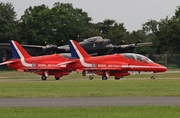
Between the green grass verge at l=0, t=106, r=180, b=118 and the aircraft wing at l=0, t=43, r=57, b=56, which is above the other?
the aircraft wing at l=0, t=43, r=57, b=56

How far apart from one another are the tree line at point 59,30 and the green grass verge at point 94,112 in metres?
68.3

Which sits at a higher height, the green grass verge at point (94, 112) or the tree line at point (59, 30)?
the tree line at point (59, 30)

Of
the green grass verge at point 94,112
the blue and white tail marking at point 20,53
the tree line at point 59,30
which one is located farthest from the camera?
the tree line at point 59,30

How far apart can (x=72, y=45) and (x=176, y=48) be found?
4236 cm

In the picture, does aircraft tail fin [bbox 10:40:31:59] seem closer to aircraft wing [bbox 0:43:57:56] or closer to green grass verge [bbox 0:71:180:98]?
green grass verge [bbox 0:71:180:98]

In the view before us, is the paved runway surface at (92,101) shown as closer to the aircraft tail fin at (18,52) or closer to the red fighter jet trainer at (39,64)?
the red fighter jet trainer at (39,64)

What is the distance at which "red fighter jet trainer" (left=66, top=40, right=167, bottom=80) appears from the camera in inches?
2047

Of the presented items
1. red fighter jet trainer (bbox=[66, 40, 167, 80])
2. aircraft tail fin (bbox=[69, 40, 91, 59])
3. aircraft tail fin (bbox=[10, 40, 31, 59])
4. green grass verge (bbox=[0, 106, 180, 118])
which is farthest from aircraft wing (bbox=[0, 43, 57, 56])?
green grass verge (bbox=[0, 106, 180, 118])

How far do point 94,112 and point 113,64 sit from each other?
105ft

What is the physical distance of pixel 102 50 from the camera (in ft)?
232

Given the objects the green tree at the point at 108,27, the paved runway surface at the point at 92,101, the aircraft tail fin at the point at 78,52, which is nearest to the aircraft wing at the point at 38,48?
the aircraft tail fin at the point at 78,52

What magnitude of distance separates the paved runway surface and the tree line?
208 ft

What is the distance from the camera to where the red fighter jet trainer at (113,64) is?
52000 millimetres

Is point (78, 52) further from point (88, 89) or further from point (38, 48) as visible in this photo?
point (38, 48)
